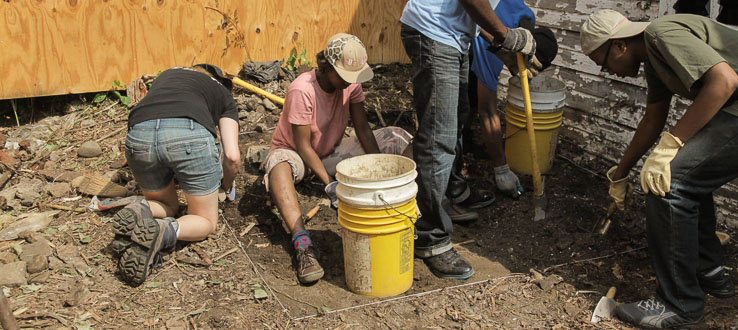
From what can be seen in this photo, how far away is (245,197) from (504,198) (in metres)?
2.07

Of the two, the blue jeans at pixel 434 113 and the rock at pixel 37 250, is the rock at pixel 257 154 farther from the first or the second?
the blue jeans at pixel 434 113

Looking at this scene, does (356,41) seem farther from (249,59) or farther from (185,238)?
(249,59)

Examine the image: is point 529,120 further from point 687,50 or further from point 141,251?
point 141,251

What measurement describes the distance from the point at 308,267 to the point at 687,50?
91.4 inches

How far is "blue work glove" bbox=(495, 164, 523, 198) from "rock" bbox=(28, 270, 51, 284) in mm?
3212

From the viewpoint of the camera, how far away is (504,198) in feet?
15.0

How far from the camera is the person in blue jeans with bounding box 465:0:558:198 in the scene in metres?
4.36

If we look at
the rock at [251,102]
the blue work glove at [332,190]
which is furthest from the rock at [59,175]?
the blue work glove at [332,190]

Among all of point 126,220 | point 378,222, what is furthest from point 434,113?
point 126,220

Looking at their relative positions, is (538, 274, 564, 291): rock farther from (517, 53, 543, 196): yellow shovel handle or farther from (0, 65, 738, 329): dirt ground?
(517, 53, 543, 196): yellow shovel handle

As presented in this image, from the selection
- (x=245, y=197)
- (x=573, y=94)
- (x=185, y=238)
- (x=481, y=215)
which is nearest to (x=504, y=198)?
(x=481, y=215)

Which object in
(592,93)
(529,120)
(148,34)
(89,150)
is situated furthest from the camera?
(148,34)

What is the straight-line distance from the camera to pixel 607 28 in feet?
9.69

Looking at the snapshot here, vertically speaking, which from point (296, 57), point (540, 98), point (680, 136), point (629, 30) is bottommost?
point (296, 57)
